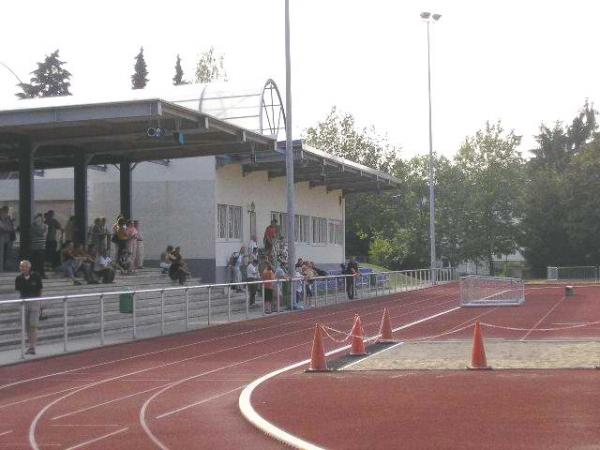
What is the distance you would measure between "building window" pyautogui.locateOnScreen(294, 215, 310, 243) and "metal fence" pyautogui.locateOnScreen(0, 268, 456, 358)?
9.49 m

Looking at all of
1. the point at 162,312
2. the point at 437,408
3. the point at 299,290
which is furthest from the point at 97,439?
the point at 299,290

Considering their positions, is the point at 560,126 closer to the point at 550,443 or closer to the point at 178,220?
the point at 178,220

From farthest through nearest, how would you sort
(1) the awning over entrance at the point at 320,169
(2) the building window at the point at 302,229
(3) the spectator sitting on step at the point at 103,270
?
1. (2) the building window at the point at 302,229
2. (1) the awning over entrance at the point at 320,169
3. (3) the spectator sitting on step at the point at 103,270

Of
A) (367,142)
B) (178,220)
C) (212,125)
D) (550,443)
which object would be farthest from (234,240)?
(367,142)

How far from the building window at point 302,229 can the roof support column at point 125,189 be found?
15.0m

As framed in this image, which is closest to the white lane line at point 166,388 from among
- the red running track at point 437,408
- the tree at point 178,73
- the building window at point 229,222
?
the red running track at point 437,408

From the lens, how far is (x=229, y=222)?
40.3m

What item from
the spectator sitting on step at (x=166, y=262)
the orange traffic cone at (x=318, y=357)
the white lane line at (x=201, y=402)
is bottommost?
the white lane line at (x=201, y=402)

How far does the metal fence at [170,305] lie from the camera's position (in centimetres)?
2109

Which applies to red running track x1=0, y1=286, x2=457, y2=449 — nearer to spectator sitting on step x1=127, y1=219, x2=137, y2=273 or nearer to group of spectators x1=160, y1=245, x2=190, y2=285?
spectator sitting on step x1=127, y1=219, x2=137, y2=273

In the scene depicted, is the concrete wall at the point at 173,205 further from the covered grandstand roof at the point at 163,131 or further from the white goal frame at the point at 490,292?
the white goal frame at the point at 490,292

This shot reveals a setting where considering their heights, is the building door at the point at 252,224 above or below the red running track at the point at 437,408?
above

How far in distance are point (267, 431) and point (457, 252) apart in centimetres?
7019

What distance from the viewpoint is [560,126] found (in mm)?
105188
